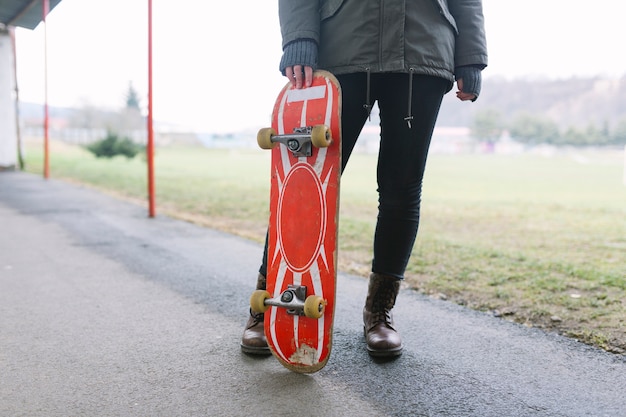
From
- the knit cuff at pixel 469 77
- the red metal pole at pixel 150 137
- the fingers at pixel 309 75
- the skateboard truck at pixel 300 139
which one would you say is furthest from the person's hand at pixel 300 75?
the red metal pole at pixel 150 137

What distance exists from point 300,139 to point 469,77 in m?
0.63

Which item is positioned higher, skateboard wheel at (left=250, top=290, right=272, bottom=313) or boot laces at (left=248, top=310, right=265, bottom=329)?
skateboard wheel at (left=250, top=290, right=272, bottom=313)

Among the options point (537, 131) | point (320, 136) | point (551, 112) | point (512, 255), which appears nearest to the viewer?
point (320, 136)

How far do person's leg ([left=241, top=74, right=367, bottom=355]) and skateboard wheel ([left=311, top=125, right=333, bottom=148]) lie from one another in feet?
0.79

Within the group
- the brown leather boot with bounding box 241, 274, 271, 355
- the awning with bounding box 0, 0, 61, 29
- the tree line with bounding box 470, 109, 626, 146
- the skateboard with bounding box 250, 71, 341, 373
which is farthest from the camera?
the tree line with bounding box 470, 109, 626, 146

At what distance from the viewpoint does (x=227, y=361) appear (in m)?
1.73

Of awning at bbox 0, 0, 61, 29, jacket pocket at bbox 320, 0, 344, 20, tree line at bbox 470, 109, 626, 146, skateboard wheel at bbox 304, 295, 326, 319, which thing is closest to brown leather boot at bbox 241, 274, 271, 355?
skateboard wheel at bbox 304, 295, 326, 319

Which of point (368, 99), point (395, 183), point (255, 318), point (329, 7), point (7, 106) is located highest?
point (7, 106)

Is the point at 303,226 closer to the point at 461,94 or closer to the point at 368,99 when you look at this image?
the point at 368,99

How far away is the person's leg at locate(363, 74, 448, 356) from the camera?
171 centimetres

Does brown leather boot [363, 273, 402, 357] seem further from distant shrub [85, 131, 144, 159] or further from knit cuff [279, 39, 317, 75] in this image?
distant shrub [85, 131, 144, 159]

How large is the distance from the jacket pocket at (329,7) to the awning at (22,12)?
935 centimetres

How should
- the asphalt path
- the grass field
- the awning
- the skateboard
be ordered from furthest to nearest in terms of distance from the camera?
1. the awning
2. the grass field
3. the skateboard
4. the asphalt path

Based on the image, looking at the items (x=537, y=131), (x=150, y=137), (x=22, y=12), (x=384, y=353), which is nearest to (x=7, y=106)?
(x=22, y=12)
